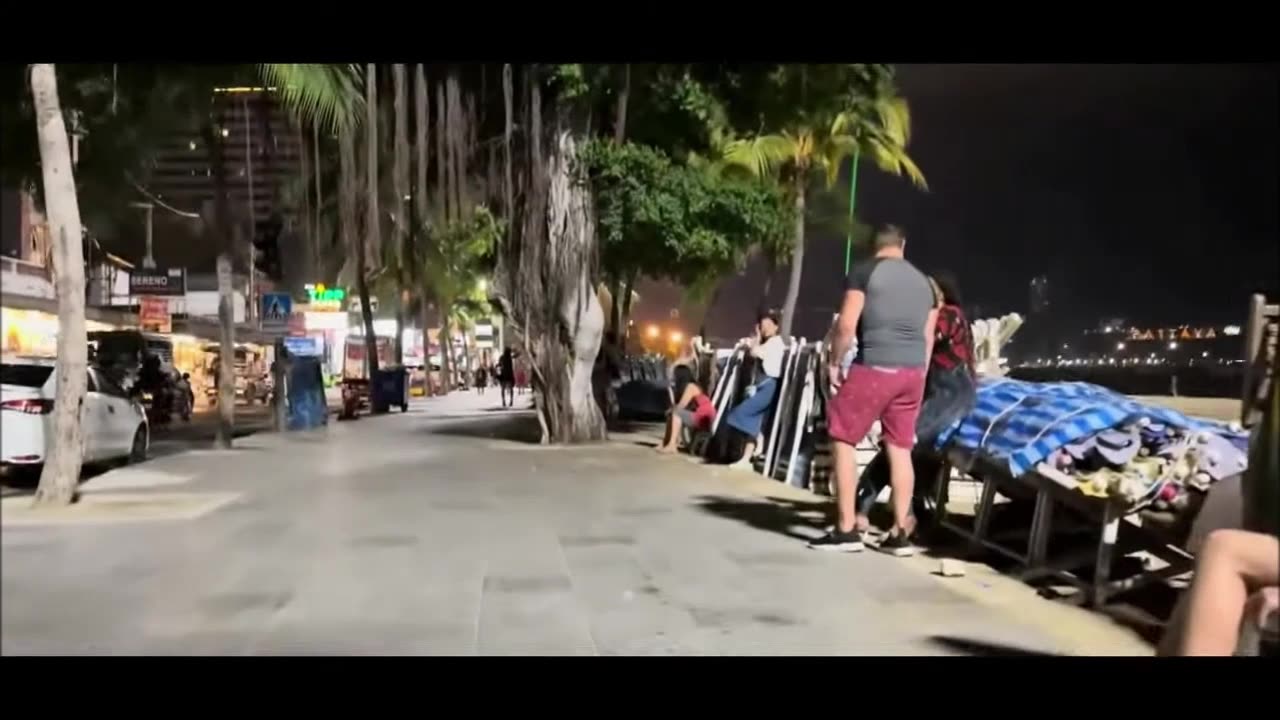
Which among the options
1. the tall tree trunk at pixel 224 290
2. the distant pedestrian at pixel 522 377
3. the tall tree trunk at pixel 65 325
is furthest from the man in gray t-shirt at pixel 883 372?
the tall tree trunk at pixel 65 325

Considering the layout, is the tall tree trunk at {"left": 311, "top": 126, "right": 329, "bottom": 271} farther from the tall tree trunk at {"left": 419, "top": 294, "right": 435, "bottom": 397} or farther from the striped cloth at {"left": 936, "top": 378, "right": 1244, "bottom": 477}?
the striped cloth at {"left": 936, "top": 378, "right": 1244, "bottom": 477}

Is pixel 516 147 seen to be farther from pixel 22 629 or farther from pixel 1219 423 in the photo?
pixel 1219 423

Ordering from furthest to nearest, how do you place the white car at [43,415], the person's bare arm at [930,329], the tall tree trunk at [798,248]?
1. the person's bare arm at [930,329]
2. the tall tree trunk at [798,248]
3. the white car at [43,415]

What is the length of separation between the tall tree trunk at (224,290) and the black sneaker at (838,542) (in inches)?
56.3

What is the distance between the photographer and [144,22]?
7.68 ft

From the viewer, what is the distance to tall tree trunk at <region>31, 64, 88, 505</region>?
1.89m

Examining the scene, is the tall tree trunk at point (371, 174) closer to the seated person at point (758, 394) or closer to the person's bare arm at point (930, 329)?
the seated person at point (758, 394)

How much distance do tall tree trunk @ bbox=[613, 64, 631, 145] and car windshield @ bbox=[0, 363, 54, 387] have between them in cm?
128

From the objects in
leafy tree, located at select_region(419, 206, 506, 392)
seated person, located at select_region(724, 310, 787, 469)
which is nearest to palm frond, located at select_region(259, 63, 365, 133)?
leafy tree, located at select_region(419, 206, 506, 392)

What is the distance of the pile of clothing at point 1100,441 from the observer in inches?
103

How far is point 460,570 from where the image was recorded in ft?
7.79

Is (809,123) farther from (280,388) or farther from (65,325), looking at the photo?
(65,325)

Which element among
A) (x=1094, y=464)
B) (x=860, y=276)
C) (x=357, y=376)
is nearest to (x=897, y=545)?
(x=1094, y=464)

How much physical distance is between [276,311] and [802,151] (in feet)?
Answer: 4.10
